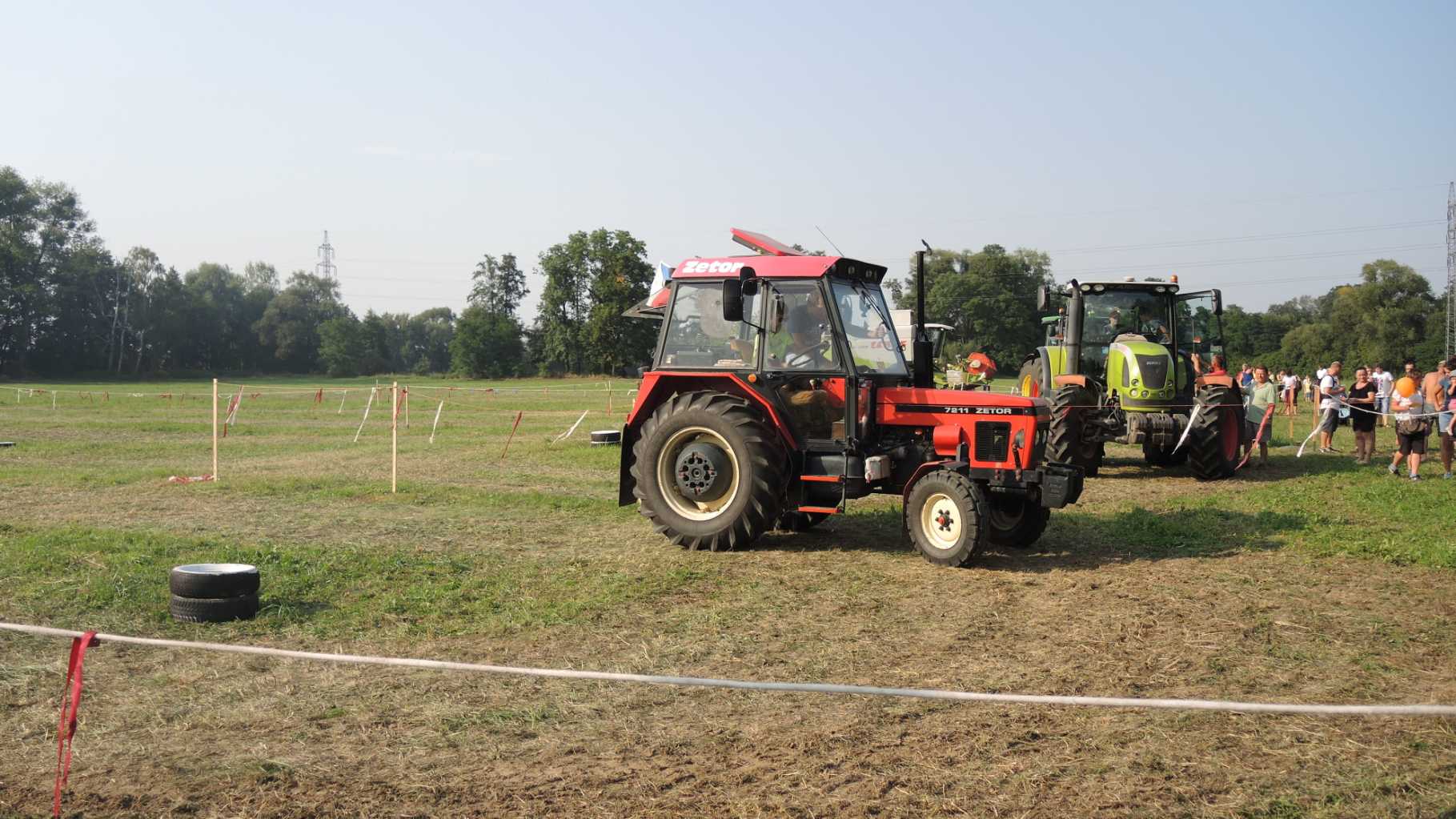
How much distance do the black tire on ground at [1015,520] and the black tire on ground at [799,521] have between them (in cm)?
160

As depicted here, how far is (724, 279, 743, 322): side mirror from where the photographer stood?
27.1ft

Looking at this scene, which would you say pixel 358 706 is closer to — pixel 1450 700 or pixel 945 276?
pixel 1450 700

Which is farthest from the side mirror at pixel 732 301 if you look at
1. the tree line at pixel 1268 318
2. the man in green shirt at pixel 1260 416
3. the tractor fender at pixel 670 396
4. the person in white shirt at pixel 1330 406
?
the tree line at pixel 1268 318

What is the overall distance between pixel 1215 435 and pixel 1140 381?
3.77 ft

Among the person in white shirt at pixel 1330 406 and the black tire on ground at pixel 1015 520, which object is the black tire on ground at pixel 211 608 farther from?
the person in white shirt at pixel 1330 406

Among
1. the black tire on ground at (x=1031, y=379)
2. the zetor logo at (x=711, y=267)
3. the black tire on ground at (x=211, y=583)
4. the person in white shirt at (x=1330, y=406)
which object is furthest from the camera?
the person in white shirt at (x=1330, y=406)

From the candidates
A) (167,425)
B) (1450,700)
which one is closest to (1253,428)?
(1450,700)

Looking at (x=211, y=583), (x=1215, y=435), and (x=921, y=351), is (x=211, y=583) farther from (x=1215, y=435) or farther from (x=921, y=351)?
(x=1215, y=435)

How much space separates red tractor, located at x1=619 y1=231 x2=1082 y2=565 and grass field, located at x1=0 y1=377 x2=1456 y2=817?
0.45 m

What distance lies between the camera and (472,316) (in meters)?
83.6

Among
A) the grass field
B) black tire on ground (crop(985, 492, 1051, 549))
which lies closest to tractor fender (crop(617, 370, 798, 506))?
the grass field

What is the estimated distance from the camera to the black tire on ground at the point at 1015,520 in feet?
30.0

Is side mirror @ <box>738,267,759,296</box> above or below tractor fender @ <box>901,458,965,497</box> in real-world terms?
above

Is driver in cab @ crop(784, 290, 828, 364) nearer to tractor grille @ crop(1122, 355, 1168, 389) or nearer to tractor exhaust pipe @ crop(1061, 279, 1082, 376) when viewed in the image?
tractor exhaust pipe @ crop(1061, 279, 1082, 376)
